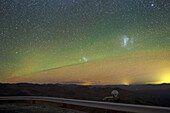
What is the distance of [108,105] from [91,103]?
1197 mm

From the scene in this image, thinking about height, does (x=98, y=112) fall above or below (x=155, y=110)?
below

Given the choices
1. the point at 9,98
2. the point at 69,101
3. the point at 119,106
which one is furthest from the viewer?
the point at 9,98

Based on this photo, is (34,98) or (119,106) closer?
(119,106)

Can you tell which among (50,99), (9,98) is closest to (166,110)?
(50,99)

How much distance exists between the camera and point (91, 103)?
738 cm

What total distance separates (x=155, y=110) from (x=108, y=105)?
2208mm

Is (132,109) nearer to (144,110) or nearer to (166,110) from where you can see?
(144,110)

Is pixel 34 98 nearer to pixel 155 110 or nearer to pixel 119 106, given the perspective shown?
pixel 119 106

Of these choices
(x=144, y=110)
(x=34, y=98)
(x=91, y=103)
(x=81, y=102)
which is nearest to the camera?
(x=144, y=110)

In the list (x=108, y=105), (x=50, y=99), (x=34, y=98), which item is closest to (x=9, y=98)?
(x=34, y=98)

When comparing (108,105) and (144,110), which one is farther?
(108,105)

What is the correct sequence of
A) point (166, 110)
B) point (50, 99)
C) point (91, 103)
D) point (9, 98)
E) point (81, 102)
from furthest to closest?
point (9, 98) → point (50, 99) → point (81, 102) → point (91, 103) → point (166, 110)

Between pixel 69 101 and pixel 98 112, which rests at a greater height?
pixel 69 101

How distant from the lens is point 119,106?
6000 mm
